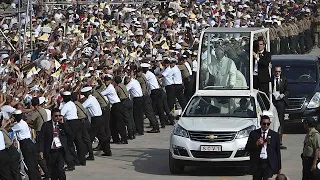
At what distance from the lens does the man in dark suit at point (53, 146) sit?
19.8 m

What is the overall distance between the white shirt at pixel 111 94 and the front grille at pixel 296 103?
15.2 ft

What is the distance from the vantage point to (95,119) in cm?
2473

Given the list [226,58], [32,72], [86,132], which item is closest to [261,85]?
[226,58]

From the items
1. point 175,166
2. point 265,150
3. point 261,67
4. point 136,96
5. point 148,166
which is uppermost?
point 261,67

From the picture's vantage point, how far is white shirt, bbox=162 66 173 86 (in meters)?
30.5

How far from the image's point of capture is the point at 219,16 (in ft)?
153

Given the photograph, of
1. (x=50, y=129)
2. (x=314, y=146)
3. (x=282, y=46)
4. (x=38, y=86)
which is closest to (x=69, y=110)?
(x=38, y=86)

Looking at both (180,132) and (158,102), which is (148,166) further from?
(158,102)

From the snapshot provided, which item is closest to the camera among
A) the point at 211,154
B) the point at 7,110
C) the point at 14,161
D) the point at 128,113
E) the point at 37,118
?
the point at 14,161

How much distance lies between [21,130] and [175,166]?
364 centimetres

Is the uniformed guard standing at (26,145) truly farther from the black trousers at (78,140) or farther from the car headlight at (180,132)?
the car headlight at (180,132)

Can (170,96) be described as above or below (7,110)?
below

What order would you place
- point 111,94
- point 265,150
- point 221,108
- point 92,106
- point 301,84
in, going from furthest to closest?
point 301,84
point 111,94
point 92,106
point 221,108
point 265,150

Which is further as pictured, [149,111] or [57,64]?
[149,111]
